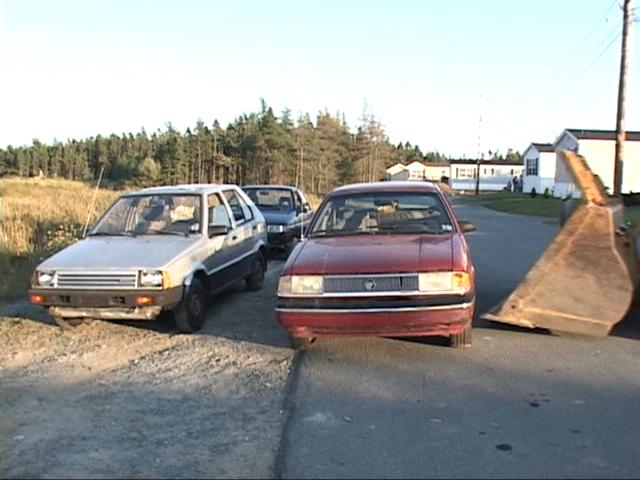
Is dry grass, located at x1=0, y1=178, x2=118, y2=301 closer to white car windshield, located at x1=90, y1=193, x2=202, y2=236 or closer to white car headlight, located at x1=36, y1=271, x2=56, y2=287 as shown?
white car windshield, located at x1=90, y1=193, x2=202, y2=236

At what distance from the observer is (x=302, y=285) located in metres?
6.05

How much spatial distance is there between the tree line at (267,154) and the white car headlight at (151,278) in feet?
176

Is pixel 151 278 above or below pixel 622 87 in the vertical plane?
below

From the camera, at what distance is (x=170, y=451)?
13.6ft

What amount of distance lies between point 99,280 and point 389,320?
10.2 ft

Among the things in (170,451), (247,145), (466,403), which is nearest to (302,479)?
(170,451)

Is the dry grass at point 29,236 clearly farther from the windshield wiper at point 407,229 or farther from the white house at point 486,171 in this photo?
the white house at point 486,171

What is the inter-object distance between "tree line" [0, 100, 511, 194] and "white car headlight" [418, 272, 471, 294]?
55.6 m

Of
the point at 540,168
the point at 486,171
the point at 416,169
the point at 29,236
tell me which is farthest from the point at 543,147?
the point at 29,236

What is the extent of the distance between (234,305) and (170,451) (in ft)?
16.1

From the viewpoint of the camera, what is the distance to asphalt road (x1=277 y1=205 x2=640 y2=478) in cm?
392

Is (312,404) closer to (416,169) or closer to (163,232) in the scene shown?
(163,232)

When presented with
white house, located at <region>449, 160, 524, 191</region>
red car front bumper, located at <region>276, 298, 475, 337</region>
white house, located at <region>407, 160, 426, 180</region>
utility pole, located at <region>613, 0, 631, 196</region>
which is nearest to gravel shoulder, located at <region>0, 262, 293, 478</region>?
red car front bumper, located at <region>276, 298, 475, 337</region>

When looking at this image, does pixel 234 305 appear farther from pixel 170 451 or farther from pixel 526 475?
pixel 526 475
